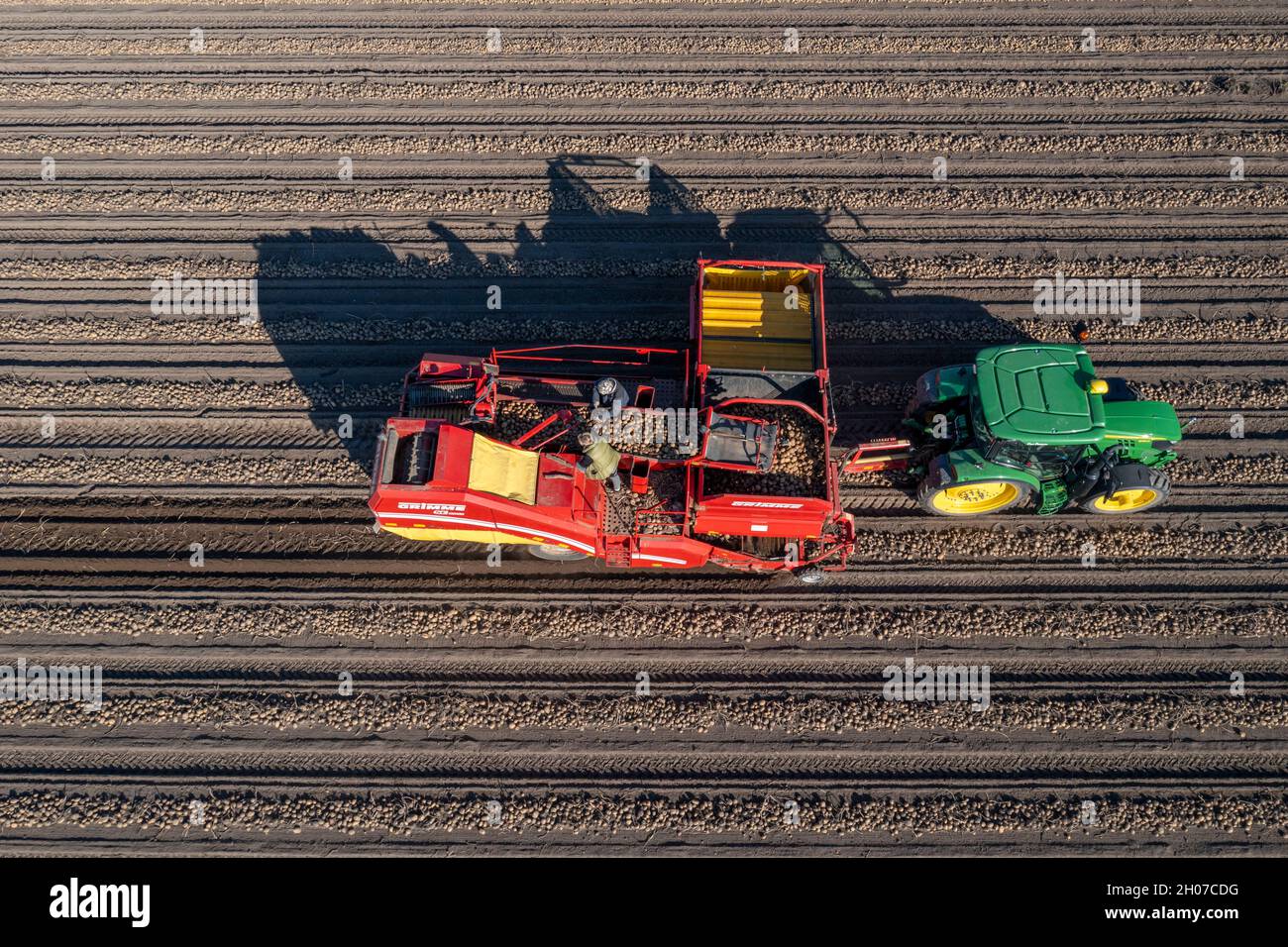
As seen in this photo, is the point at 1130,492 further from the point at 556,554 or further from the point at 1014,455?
the point at 556,554

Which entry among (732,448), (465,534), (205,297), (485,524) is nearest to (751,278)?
(732,448)

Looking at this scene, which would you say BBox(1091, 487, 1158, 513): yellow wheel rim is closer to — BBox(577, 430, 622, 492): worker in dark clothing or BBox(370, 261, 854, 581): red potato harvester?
BBox(370, 261, 854, 581): red potato harvester

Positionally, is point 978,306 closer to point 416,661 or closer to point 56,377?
point 416,661

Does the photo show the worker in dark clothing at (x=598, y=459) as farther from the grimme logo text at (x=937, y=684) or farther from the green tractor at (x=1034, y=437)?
the grimme logo text at (x=937, y=684)

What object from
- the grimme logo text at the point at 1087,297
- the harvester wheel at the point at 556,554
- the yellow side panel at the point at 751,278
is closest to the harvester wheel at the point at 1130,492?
the grimme logo text at the point at 1087,297

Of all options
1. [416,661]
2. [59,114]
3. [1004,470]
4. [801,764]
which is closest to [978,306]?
[1004,470]

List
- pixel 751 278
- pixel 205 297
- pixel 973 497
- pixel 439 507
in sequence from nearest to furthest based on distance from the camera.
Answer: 1. pixel 439 507
2. pixel 973 497
3. pixel 751 278
4. pixel 205 297
